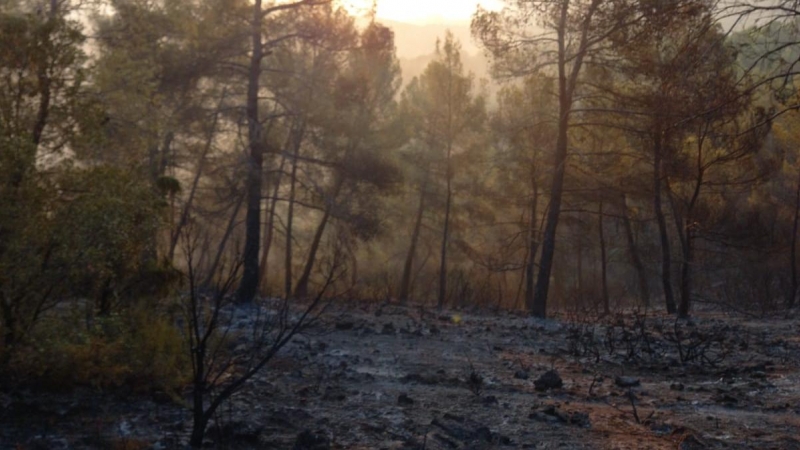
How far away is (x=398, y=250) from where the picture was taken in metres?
40.1

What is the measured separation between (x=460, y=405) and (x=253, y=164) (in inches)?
374

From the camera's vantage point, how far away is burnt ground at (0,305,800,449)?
5500 millimetres

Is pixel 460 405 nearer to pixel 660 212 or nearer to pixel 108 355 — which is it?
pixel 108 355

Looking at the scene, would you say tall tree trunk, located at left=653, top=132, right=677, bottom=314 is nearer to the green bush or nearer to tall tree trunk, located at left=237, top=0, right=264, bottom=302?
tall tree trunk, located at left=237, top=0, right=264, bottom=302

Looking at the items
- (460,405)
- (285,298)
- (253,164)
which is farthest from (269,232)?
(460,405)

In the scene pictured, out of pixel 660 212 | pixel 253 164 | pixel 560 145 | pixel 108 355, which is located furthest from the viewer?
pixel 660 212

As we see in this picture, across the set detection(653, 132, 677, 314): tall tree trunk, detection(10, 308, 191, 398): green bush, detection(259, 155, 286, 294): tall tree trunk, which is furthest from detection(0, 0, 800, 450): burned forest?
detection(259, 155, 286, 294): tall tree trunk

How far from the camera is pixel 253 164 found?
15.3 m

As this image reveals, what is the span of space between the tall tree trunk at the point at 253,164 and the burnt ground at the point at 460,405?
502cm

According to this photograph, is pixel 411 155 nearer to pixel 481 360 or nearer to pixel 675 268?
pixel 675 268

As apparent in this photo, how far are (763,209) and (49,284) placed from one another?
29099mm

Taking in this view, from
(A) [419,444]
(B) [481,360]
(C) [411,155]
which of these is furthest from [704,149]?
(A) [419,444]

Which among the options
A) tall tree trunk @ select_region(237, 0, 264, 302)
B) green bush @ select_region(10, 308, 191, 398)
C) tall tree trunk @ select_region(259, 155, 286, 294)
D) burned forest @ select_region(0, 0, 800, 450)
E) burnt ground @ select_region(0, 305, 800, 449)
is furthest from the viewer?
tall tree trunk @ select_region(259, 155, 286, 294)

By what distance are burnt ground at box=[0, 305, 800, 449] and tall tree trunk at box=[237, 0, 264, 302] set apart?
16.5 feet
